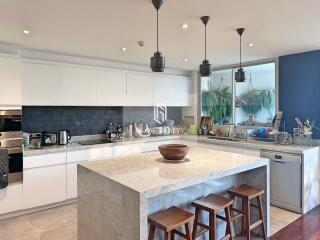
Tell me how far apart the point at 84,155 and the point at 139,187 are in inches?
94.5

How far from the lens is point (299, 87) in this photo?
4082mm

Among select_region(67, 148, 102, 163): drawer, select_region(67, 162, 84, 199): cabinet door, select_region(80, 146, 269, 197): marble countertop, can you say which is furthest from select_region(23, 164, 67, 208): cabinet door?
select_region(80, 146, 269, 197): marble countertop

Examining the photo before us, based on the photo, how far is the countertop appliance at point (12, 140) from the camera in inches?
128

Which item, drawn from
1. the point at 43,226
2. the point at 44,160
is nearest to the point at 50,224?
the point at 43,226

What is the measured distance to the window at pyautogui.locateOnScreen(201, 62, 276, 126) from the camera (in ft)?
15.1

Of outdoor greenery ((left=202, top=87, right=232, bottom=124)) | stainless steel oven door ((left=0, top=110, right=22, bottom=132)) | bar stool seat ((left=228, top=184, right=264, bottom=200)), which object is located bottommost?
bar stool seat ((left=228, top=184, right=264, bottom=200))

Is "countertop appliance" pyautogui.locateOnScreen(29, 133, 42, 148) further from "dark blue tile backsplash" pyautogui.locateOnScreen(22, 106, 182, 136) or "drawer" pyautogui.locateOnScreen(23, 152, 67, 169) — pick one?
"drawer" pyautogui.locateOnScreen(23, 152, 67, 169)

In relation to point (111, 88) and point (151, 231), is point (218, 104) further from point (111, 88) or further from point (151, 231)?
point (151, 231)

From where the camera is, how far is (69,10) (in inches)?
89.7

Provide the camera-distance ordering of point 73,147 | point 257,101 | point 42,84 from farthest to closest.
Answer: point 257,101, point 73,147, point 42,84

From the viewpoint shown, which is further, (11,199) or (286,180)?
(286,180)

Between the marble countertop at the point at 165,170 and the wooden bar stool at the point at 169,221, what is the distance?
0.26 metres

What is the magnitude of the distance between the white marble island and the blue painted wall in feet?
6.00

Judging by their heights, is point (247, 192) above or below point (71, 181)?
above
